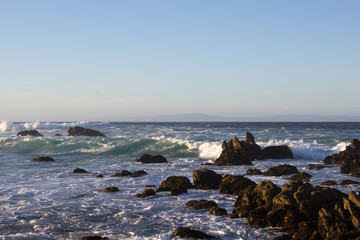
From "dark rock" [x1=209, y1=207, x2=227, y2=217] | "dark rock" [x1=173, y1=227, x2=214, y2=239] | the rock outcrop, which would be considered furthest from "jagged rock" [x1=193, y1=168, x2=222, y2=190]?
the rock outcrop

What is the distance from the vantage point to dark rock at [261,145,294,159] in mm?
31359

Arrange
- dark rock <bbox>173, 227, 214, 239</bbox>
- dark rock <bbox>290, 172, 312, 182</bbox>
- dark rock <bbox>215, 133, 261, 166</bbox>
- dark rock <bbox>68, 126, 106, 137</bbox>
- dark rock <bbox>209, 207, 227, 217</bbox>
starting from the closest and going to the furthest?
1. dark rock <bbox>173, 227, 214, 239</bbox>
2. dark rock <bbox>209, 207, 227, 217</bbox>
3. dark rock <bbox>290, 172, 312, 182</bbox>
4. dark rock <bbox>215, 133, 261, 166</bbox>
5. dark rock <bbox>68, 126, 106, 137</bbox>

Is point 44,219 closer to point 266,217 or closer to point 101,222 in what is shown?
point 101,222

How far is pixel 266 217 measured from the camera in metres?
11.5

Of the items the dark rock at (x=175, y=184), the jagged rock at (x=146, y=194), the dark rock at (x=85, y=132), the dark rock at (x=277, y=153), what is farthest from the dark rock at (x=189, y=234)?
the dark rock at (x=85, y=132)

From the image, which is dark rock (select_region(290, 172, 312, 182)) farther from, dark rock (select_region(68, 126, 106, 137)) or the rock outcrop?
dark rock (select_region(68, 126, 106, 137))

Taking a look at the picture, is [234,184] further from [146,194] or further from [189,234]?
[189,234]

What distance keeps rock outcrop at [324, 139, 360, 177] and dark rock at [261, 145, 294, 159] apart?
4667mm

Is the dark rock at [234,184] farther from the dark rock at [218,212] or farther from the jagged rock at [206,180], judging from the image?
the dark rock at [218,212]

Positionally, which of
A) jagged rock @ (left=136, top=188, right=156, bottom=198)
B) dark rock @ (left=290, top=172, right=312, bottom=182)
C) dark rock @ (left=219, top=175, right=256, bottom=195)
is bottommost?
jagged rock @ (left=136, top=188, right=156, bottom=198)

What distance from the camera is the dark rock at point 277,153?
1235 inches

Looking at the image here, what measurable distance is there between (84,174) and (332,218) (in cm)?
1660

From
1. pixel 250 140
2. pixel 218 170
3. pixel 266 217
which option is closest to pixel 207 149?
pixel 250 140

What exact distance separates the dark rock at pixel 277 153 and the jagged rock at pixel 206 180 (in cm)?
1422
